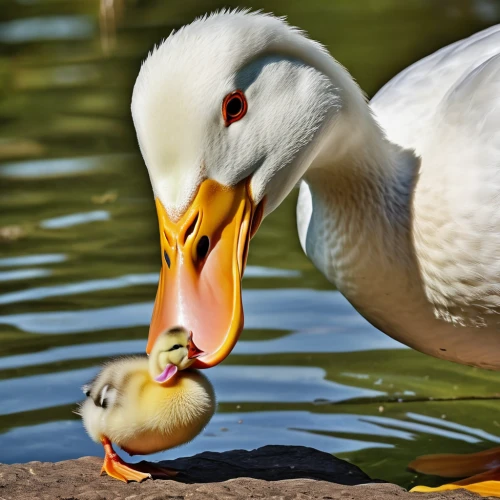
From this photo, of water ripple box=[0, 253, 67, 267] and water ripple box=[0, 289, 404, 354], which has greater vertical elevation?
water ripple box=[0, 253, 67, 267]

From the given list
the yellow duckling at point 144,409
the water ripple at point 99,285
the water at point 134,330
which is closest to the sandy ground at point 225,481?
the yellow duckling at point 144,409

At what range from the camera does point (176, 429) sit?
13.5 feet

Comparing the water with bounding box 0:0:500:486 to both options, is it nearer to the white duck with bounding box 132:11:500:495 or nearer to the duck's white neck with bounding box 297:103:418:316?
the white duck with bounding box 132:11:500:495

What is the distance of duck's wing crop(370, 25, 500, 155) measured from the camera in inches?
164

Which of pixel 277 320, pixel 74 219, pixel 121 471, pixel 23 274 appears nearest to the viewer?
pixel 121 471

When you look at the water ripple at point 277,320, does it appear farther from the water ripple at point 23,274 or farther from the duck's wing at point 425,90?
the duck's wing at point 425,90

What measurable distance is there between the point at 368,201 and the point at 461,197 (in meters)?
0.36

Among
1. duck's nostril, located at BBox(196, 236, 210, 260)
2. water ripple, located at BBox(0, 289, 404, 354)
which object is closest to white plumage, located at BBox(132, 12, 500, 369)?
duck's nostril, located at BBox(196, 236, 210, 260)

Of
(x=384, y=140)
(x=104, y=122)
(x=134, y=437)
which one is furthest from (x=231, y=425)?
(x=104, y=122)

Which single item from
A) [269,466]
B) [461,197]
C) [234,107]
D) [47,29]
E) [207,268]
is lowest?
[269,466]

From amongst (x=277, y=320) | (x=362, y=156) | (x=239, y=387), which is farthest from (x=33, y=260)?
(x=362, y=156)

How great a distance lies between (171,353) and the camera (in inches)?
150

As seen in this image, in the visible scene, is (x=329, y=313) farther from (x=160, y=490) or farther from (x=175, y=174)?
(x=175, y=174)

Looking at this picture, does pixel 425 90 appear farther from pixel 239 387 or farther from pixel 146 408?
pixel 239 387
